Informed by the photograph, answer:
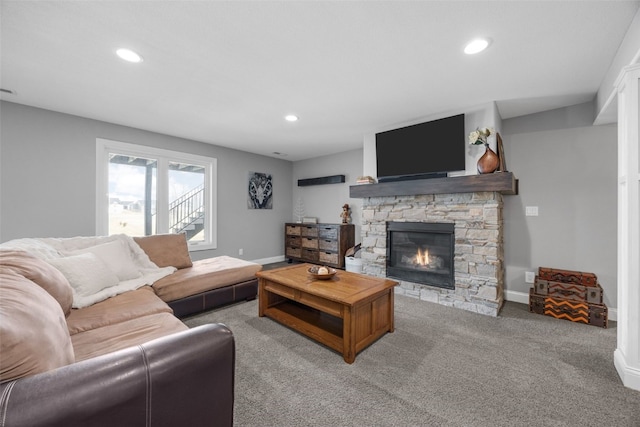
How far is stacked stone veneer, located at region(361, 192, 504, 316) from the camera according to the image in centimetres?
288

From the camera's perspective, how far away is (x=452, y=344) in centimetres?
223

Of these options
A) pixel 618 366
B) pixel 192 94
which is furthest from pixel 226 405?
pixel 192 94

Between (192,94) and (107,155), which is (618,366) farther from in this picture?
(107,155)

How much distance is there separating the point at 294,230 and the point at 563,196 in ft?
14.1

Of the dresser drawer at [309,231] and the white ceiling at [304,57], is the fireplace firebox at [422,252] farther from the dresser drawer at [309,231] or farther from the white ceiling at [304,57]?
the dresser drawer at [309,231]

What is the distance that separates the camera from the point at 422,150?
11.2 feet

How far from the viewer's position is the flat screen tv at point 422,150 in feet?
10.4

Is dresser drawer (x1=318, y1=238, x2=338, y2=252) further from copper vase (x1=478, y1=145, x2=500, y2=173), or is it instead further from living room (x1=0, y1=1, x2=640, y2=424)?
copper vase (x1=478, y1=145, x2=500, y2=173)

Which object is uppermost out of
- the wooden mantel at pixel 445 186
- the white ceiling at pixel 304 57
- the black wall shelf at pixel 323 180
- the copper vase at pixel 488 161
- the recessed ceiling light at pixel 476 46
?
the white ceiling at pixel 304 57

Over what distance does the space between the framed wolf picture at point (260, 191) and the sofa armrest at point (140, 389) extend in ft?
15.0

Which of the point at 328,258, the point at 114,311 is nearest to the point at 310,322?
the point at 114,311

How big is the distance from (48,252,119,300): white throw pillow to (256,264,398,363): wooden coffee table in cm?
129

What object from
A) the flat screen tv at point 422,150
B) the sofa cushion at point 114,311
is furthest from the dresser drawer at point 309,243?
the sofa cushion at point 114,311

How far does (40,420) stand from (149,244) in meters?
2.76
